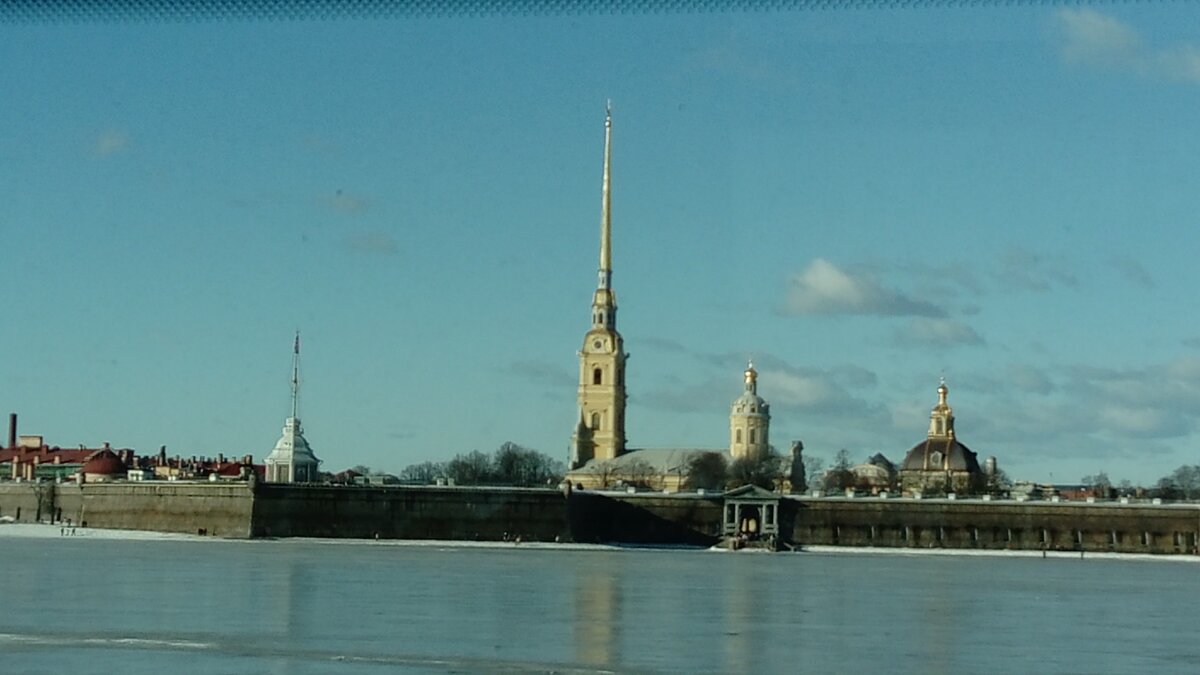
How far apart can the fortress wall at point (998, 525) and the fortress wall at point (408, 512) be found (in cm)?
1326

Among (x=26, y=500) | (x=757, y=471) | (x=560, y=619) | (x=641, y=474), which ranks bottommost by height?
(x=560, y=619)

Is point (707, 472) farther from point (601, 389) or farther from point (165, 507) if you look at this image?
point (165, 507)

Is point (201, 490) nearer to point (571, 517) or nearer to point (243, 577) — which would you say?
point (571, 517)

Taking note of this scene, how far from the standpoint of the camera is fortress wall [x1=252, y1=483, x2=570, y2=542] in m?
98.7

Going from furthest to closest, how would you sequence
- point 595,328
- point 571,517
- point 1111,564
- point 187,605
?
point 595,328 < point 571,517 < point 1111,564 < point 187,605

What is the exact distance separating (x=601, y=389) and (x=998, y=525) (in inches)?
2504

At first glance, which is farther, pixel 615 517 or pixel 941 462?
pixel 941 462

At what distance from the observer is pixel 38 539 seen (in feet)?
295

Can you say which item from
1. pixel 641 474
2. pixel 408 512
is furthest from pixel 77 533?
pixel 641 474

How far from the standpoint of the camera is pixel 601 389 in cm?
16512

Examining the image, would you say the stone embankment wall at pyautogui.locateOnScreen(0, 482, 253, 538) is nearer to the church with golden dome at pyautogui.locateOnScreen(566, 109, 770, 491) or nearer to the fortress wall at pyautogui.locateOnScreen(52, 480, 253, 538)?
the fortress wall at pyautogui.locateOnScreen(52, 480, 253, 538)

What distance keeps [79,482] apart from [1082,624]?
91.4m

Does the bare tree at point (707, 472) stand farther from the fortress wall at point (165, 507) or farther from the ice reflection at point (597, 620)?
the ice reflection at point (597, 620)

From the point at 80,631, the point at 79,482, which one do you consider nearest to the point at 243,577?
the point at 80,631
